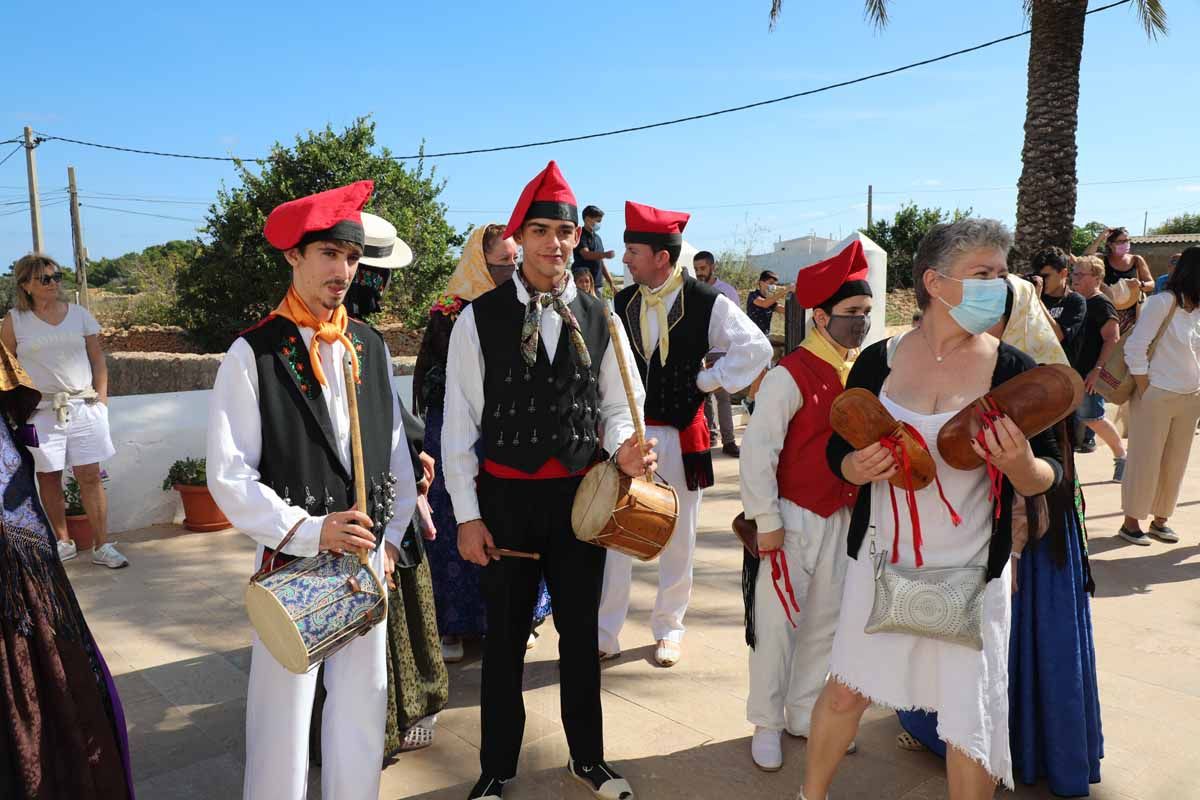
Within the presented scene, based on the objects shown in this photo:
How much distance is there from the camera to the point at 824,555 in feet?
10.1

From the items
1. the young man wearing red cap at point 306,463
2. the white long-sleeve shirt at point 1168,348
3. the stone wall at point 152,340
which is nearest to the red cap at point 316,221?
the young man wearing red cap at point 306,463

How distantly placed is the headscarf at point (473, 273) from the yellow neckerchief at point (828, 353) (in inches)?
59.2

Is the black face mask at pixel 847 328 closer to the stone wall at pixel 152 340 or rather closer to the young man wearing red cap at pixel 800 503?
the young man wearing red cap at pixel 800 503

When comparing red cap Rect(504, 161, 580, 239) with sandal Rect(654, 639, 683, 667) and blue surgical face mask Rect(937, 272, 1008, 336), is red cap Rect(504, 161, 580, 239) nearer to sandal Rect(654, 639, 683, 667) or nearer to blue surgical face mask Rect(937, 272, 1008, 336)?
blue surgical face mask Rect(937, 272, 1008, 336)

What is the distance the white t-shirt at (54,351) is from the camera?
207 inches

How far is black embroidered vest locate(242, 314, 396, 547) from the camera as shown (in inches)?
87.4

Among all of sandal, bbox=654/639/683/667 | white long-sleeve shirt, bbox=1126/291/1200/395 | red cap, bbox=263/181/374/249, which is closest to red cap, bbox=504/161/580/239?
red cap, bbox=263/181/374/249

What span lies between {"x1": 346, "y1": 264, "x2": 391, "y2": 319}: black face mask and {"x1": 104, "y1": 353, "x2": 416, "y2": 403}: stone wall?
23.5 ft

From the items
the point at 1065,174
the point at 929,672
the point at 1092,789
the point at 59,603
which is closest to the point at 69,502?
the point at 59,603

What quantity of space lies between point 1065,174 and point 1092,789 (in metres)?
9.11

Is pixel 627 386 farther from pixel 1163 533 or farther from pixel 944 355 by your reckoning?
pixel 1163 533

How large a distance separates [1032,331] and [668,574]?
2075 mm

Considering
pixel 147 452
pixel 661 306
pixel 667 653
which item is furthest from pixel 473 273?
pixel 147 452

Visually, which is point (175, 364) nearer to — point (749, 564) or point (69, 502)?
point (69, 502)
